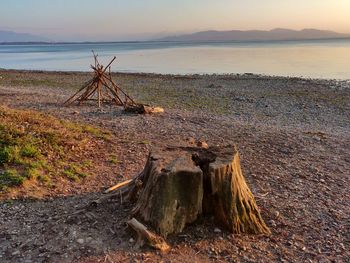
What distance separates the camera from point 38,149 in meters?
8.09

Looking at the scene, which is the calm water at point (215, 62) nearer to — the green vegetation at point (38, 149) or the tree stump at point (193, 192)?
the green vegetation at point (38, 149)

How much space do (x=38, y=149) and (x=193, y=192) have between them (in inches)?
156

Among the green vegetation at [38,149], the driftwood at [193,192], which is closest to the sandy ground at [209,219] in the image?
the driftwood at [193,192]

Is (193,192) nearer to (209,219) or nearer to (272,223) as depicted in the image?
(209,219)

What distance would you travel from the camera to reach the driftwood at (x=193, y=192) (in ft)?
17.3

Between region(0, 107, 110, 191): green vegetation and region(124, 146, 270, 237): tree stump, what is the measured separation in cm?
219

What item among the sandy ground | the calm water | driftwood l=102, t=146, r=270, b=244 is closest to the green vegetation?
the sandy ground

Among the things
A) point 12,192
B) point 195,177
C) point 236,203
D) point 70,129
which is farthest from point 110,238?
point 70,129

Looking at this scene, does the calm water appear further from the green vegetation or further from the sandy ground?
the green vegetation

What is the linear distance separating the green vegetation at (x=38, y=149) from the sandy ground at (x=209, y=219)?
1.87ft

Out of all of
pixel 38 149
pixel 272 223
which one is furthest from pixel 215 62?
pixel 272 223

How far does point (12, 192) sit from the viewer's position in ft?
21.6

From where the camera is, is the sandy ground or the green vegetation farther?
the green vegetation

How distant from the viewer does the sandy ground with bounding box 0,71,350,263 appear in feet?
17.0
